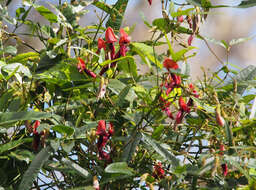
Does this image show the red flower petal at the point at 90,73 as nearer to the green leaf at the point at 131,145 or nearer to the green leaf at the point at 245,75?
the green leaf at the point at 131,145

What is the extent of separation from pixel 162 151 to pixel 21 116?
0.83 feet

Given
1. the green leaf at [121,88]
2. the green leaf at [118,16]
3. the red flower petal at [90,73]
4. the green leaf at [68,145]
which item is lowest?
the green leaf at [68,145]

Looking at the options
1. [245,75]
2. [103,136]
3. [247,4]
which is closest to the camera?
[247,4]

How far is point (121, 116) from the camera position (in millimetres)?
777

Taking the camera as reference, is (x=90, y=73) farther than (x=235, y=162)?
Yes

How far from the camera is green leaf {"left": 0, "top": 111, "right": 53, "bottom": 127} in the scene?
25.8 inches

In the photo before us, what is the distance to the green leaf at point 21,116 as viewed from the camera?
0.65 meters

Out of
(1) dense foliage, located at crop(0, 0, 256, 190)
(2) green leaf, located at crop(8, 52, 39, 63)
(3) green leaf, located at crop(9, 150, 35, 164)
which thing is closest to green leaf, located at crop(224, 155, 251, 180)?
(1) dense foliage, located at crop(0, 0, 256, 190)

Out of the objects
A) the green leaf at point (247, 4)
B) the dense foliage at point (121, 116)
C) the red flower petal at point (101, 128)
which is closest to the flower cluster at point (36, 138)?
the dense foliage at point (121, 116)

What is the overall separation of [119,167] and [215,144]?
0.24 meters

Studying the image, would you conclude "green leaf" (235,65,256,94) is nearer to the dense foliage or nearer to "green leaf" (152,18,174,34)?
the dense foliage

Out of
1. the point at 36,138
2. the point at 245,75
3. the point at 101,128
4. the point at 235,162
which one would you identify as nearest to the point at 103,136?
the point at 101,128

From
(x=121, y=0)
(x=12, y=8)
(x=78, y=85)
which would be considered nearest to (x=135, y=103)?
(x=78, y=85)

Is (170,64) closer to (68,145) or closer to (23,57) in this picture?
(68,145)
